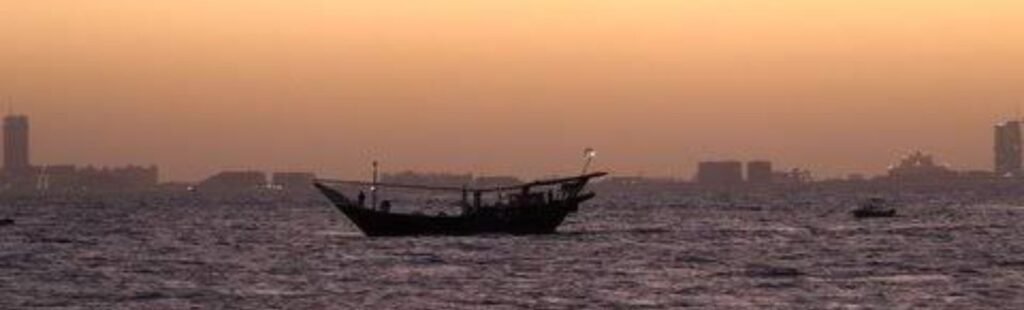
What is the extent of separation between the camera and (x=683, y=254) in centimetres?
10419

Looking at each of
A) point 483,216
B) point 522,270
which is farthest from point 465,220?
point 522,270

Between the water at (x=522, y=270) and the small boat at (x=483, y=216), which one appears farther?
the small boat at (x=483, y=216)

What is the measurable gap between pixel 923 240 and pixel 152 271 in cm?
4923

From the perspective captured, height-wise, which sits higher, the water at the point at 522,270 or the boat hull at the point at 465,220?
the boat hull at the point at 465,220

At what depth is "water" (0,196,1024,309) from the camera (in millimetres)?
69750

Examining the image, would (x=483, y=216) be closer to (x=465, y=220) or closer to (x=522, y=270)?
(x=465, y=220)

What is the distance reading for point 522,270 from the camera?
86500mm

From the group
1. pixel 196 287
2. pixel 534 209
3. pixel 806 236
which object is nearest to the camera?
pixel 196 287

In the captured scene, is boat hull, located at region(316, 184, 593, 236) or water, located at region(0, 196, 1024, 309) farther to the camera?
boat hull, located at region(316, 184, 593, 236)

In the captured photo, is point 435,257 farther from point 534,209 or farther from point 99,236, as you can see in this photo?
point 99,236

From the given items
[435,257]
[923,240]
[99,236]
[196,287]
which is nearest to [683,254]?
[435,257]

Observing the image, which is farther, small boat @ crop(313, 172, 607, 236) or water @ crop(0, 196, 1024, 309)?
small boat @ crop(313, 172, 607, 236)

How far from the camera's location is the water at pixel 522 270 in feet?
229

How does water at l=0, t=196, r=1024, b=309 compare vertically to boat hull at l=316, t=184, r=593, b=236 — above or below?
below
